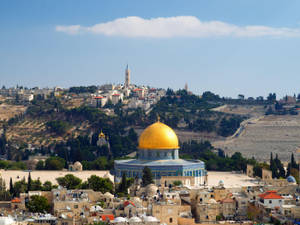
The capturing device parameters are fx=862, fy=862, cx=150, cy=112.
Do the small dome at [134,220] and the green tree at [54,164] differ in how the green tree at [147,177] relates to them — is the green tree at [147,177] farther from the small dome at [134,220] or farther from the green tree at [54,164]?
the green tree at [54,164]

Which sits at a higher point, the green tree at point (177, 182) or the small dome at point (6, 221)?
the small dome at point (6, 221)

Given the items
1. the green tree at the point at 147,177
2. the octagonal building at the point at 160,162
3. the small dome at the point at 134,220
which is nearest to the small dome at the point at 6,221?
the small dome at the point at 134,220

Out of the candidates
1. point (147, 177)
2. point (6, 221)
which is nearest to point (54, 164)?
point (147, 177)

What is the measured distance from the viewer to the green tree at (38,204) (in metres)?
37.7

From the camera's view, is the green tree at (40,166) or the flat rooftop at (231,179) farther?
the green tree at (40,166)

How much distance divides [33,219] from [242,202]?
397 inches

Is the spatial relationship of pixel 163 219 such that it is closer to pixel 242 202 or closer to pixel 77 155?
pixel 242 202

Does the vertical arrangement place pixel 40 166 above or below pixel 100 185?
below

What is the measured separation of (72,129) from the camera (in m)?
89.7

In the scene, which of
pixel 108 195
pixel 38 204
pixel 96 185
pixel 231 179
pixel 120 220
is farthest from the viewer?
pixel 231 179

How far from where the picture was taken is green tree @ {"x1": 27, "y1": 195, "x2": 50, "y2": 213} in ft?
124

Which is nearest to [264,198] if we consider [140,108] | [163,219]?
[163,219]

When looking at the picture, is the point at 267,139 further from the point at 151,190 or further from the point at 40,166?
the point at 151,190

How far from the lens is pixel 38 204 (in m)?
37.9
